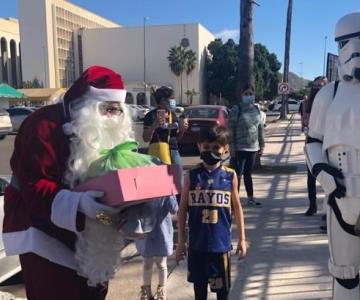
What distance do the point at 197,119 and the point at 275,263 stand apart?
9.86m

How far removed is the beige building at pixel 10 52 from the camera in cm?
8844

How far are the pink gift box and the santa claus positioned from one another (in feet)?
0.16

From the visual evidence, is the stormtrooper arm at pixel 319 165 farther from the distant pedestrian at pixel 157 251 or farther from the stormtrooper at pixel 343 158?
the distant pedestrian at pixel 157 251

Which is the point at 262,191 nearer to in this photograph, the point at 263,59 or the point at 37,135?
the point at 37,135

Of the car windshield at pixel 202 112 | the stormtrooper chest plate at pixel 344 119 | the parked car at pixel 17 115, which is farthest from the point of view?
the parked car at pixel 17 115

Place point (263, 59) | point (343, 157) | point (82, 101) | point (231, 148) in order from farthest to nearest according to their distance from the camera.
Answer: point (263, 59), point (231, 148), point (343, 157), point (82, 101)

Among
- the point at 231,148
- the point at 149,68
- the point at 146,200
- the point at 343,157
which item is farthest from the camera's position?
the point at 149,68

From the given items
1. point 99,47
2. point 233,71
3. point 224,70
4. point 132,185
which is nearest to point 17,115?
point 132,185

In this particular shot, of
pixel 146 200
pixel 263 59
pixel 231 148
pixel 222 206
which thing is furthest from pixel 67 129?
pixel 263 59

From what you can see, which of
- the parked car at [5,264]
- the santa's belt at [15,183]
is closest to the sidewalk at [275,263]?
the parked car at [5,264]

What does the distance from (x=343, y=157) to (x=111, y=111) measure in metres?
1.45

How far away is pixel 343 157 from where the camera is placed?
297 cm

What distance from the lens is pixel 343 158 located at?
2973mm

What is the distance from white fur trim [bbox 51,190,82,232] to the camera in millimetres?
1929
